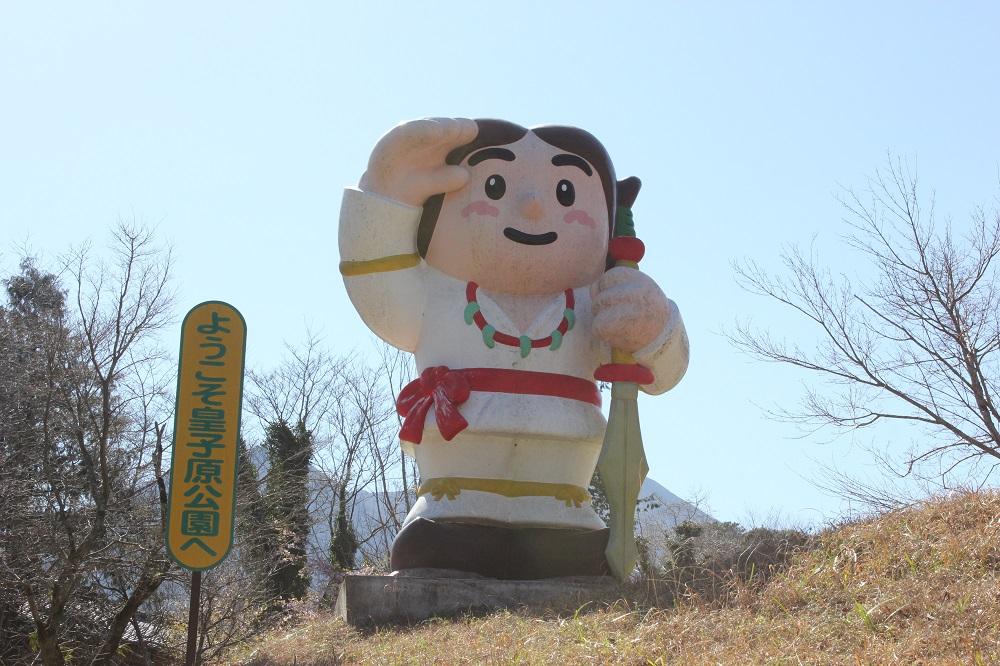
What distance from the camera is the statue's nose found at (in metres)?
8.22

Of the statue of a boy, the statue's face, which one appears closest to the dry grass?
the statue of a boy

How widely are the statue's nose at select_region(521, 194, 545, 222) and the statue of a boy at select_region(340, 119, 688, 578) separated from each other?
0.01m

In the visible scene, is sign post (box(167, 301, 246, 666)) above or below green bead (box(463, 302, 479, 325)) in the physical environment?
below

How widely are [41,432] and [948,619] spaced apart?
8.12 meters

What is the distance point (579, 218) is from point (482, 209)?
75 centimetres

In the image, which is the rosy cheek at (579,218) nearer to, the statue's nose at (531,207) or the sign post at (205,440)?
the statue's nose at (531,207)

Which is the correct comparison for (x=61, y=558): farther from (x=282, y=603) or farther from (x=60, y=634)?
(x=282, y=603)

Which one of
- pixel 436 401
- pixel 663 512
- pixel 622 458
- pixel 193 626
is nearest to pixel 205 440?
pixel 193 626

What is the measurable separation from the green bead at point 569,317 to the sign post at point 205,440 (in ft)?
10.2

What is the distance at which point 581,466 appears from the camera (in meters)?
8.32

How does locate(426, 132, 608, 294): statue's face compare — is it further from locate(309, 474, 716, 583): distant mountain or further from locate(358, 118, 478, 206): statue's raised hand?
locate(309, 474, 716, 583): distant mountain

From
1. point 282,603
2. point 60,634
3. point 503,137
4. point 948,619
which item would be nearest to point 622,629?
point 948,619

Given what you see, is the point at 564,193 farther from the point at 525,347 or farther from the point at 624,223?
the point at 525,347

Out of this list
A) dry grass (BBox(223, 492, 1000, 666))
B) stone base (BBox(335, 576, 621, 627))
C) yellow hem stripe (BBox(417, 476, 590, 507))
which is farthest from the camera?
yellow hem stripe (BBox(417, 476, 590, 507))
